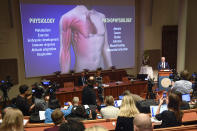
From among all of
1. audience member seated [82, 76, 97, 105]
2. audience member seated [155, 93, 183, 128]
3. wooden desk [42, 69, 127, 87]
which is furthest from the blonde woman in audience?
wooden desk [42, 69, 127, 87]

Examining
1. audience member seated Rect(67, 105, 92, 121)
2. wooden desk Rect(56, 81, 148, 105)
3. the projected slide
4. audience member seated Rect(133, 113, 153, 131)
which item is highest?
the projected slide

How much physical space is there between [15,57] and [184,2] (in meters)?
7.35

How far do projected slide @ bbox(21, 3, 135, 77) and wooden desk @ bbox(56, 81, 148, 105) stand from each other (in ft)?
6.38

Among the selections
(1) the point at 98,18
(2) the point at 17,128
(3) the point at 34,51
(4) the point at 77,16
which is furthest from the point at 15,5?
(2) the point at 17,128

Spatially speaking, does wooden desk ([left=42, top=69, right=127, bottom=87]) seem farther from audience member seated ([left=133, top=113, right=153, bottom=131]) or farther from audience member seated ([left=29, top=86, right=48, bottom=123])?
audience member seated ([left=133, top=113, right=153, bottom=131])

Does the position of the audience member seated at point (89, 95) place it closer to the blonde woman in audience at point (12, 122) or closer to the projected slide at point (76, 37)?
the blonde woman in audience at point (12, 122)

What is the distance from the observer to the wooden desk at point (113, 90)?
655 cm

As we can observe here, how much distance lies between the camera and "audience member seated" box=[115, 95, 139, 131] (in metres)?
2.92

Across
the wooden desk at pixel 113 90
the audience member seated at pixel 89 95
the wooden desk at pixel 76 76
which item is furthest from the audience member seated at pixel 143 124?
the wooden desk at pixel 76 76

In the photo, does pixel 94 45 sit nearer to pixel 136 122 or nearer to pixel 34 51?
pixel 34 51

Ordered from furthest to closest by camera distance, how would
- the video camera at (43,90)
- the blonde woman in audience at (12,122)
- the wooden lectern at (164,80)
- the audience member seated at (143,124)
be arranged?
the wooden lectern at (164,80), the video camera at (43,90), the blonde woman in audience at (12,122), the audience member seated at (143,124)

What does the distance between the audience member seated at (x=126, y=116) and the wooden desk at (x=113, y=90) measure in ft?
12.1

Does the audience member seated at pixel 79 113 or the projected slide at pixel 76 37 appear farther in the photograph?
the projected slide at pixel 76 37

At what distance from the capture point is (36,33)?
7.80m
